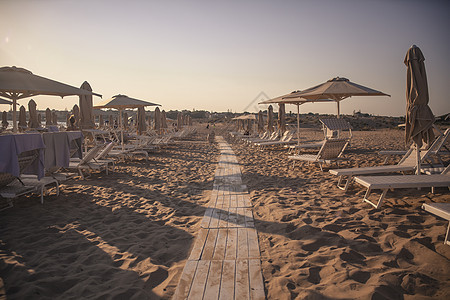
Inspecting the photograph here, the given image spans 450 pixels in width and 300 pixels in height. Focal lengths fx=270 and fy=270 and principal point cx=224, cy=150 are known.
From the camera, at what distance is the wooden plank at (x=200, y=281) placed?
198 cm

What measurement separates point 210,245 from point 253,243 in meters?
0.45

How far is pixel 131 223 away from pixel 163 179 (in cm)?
258

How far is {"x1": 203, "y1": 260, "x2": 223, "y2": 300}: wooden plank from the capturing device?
77.1 inches

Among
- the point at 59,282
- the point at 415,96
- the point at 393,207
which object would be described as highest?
the point at 415,96

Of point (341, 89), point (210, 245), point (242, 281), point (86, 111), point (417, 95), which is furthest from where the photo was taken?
point (86, 111)

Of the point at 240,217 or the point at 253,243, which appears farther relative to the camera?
the point at 240,217

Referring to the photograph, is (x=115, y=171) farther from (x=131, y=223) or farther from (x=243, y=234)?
(x=243, y=234)

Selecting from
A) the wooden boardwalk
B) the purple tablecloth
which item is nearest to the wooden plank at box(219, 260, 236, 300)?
the wooden boardwalk

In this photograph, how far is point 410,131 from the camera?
4.26m

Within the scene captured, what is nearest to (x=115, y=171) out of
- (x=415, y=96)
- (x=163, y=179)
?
(x=163, y=179)

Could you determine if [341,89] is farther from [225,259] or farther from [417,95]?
[225,259]

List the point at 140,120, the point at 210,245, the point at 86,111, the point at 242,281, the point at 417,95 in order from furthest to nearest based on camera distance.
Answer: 1. the point at 140,120
2. the point at 86,111
3. the point at 417,95
4. the point at 210,245
5. the point at 242,281

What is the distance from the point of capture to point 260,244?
279 cm

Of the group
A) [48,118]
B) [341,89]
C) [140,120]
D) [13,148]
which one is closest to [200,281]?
[13,148]
